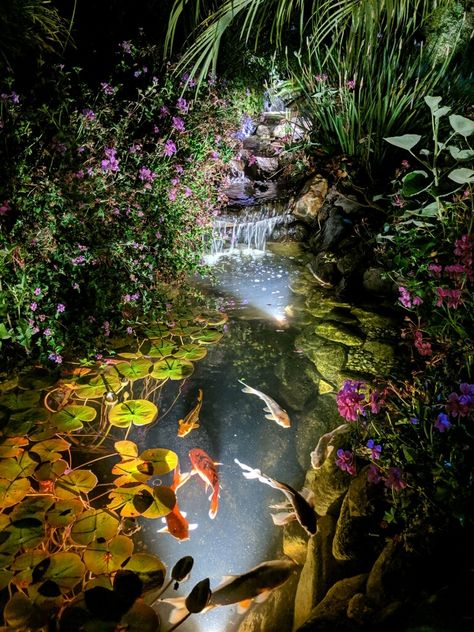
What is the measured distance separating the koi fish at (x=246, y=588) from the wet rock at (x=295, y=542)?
0.24 ft

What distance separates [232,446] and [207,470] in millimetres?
285

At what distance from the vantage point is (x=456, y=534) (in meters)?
1.54

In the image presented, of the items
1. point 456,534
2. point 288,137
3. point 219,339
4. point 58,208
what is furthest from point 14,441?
point 288,137

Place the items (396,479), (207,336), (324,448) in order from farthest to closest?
(207,336)
(324,448)
(396,479)

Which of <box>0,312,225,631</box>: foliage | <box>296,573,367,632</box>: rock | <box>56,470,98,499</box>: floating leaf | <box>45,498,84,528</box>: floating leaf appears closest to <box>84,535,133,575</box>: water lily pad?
<box>0,312,225,631</box>: foliage

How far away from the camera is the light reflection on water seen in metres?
2.02

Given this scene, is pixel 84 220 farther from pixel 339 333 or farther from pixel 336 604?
pixel 336 604

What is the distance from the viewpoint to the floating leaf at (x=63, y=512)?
82.8 inches

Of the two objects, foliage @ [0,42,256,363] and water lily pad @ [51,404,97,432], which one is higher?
foliage @ [0,42,256,363]

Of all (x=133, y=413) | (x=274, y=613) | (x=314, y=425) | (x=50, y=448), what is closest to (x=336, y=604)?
(x=274, y=613)

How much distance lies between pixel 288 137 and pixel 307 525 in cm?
733

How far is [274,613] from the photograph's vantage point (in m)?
1.79

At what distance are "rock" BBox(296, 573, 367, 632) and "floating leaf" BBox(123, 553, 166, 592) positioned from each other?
760 mm

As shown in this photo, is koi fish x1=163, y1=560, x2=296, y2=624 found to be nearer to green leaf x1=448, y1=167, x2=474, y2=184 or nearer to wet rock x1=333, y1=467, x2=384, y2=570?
wet rock x1=333, y1=467, x2=384, y2=570
